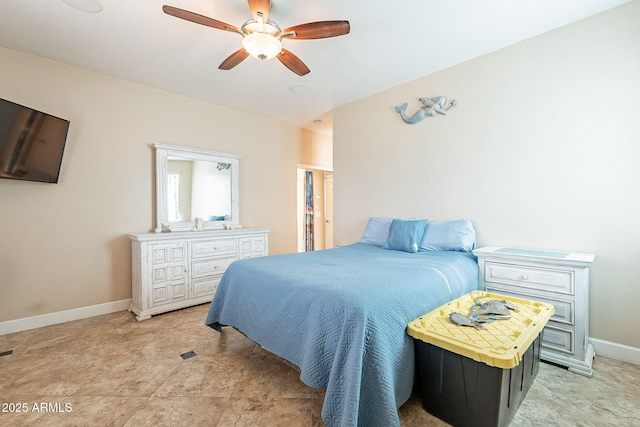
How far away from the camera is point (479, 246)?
2.79 metres

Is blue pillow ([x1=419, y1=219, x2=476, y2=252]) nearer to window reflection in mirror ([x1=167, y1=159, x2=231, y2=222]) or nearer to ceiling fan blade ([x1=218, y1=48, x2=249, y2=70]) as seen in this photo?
ceiling fan blade ([x1=218, y1=48, x2=249, y2=70])

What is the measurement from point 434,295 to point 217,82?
3.22m

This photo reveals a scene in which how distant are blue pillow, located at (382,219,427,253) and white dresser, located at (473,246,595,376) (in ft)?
2.28

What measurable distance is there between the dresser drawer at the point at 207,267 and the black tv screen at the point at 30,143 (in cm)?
160

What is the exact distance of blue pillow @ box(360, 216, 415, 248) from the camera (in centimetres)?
326

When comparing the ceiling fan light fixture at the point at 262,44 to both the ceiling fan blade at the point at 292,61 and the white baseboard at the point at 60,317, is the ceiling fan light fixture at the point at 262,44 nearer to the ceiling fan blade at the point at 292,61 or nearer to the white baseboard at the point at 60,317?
the ceiling fan blade at the point at 292,61

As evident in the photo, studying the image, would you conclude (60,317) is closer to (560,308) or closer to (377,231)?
(377,231)

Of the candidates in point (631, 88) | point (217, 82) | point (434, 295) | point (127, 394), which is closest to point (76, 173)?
point (217, 82)

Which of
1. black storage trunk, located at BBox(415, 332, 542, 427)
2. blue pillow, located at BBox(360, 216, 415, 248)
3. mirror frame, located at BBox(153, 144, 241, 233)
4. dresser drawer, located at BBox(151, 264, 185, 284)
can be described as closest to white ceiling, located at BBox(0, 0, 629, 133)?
mirror frame, located at BBox(153, 144, 241, 233)

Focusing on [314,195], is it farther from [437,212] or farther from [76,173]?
[76,173]

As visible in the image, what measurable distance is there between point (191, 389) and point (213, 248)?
6.33ft

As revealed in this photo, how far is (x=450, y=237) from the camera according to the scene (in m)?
2.72

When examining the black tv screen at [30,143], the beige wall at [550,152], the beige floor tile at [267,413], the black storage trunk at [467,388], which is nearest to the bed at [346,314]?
the black storage trunk at [467,388]

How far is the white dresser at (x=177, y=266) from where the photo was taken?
9.73ft
